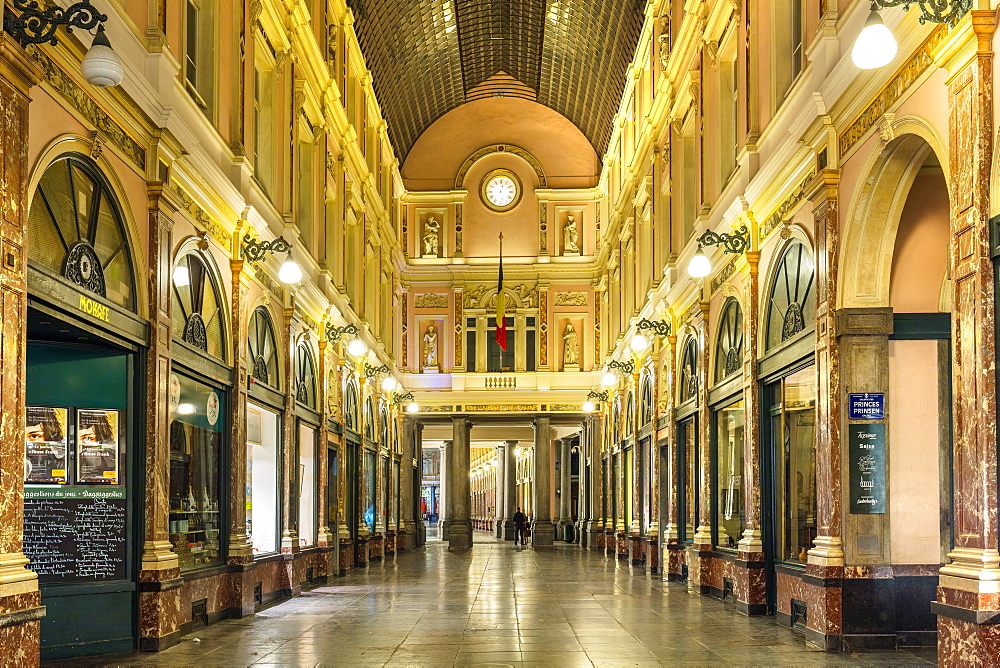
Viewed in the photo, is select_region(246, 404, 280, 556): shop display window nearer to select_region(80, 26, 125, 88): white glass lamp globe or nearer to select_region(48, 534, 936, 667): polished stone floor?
select_region(48, 534, 936, 667): polished stone floor

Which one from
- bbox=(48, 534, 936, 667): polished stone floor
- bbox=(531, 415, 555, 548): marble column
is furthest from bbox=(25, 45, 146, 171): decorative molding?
bbox=(531, 415, 555, 548): marble column

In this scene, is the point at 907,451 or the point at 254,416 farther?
the point at 254,416

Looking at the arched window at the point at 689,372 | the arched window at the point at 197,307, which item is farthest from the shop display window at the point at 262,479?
the arched window at the point at 689,372

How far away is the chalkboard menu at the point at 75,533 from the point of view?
11.0 m

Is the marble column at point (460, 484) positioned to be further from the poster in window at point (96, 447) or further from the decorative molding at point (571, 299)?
the poster in window at point (96, 447)

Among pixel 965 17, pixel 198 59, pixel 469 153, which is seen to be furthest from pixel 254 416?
pixel 469 153

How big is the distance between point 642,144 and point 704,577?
11704 mm

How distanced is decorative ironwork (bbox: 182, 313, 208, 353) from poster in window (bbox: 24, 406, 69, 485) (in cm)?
250

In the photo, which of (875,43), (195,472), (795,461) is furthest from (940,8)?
(195,472)

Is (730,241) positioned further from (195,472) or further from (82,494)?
(82,494)

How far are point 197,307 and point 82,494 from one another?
3.55m

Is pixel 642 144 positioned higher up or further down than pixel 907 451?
higher up

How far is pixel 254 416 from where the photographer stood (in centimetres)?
1739

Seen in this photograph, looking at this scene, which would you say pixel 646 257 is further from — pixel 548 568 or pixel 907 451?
pixel 907 451
